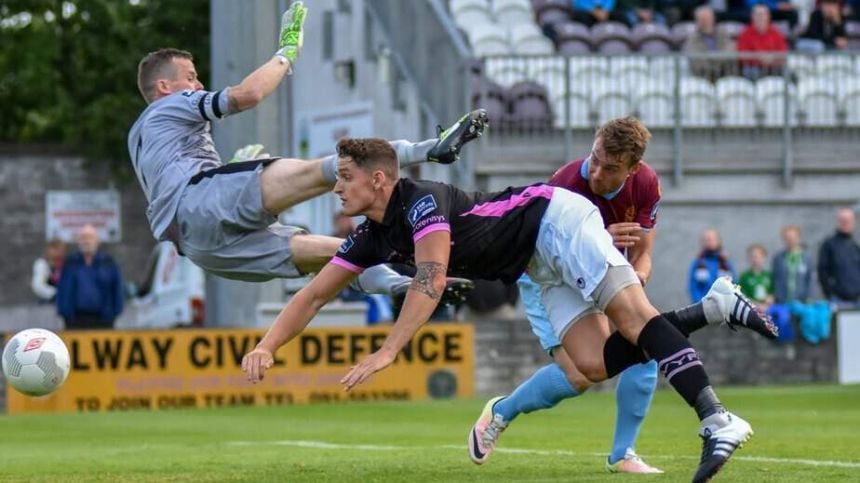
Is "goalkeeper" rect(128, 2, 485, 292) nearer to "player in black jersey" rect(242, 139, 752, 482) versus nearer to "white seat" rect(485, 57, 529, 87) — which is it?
"player in black jersey" rect(242, 139, 752, 482)

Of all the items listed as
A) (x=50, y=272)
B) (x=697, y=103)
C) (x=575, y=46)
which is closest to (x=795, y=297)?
(x=697, y=103)

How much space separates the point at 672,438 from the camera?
13.8 m

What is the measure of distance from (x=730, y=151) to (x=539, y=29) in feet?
11.3

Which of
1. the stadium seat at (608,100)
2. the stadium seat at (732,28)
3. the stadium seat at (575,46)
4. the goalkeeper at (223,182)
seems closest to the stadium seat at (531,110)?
the stadium seat at (608,100)

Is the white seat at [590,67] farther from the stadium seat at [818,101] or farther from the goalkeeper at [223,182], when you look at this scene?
the goalkeeper at [223,182]

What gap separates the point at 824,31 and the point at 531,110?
4.79 meters

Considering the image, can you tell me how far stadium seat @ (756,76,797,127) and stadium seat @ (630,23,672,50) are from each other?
5.62ft

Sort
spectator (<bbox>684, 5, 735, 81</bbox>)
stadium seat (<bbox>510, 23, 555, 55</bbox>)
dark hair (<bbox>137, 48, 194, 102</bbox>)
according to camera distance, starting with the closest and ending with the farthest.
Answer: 1. dark hair (<bbox>137, 48, 194, 102</bbox>)
2. spectator (<bbox>684, 5, 735, 81</bbox>)
3. stadium seat (<bbox>510, 23, 555, 55</bbox>)

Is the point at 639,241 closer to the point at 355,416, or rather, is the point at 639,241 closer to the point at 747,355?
the point at 355,416

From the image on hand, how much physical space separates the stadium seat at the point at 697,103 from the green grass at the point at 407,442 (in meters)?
4.86

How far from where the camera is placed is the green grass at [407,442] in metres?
10.6

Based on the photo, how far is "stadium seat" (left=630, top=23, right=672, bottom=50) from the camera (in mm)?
26000

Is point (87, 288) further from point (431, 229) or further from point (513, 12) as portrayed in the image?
point (431, 229)

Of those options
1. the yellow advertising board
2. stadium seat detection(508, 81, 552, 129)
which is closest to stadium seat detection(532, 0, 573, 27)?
stadium seat detection(508, 81, 552, 129)
